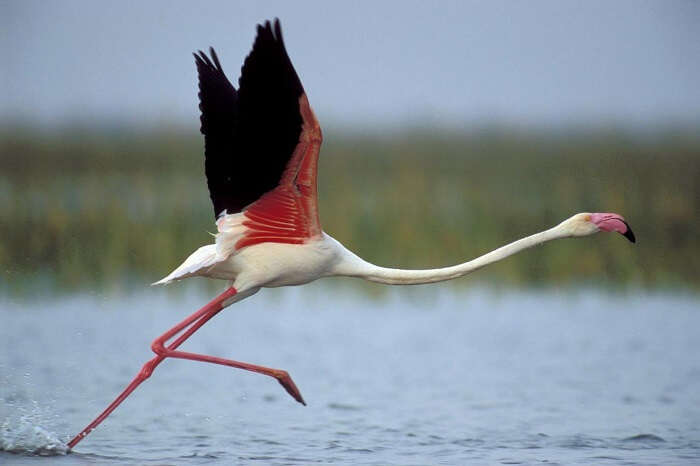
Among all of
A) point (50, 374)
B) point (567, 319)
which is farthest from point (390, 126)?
point (50, 374)

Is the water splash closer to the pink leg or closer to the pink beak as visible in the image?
the pink leg

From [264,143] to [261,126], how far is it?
0.45 feet

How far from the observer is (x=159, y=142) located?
19281 mm

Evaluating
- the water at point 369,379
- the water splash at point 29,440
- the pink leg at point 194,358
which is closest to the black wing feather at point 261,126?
the pink leg at point 194,358

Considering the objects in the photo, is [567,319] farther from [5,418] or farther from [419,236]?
[5,418]

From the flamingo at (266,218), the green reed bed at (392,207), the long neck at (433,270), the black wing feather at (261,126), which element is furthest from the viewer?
the green reed bed at (392,207)

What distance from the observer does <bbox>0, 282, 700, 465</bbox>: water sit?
915 cm

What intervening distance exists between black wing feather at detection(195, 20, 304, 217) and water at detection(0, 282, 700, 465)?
186cm

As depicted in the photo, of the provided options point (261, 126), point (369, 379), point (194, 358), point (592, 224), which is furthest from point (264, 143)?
point (369, 379)

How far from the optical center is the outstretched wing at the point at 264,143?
764 cm

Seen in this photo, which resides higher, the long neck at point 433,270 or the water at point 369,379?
the long neck at point 433,270

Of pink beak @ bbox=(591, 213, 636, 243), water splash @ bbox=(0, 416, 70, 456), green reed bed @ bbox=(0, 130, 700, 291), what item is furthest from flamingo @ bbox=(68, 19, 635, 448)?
green reed bed @ bbox=(0, 130, 700, 291)

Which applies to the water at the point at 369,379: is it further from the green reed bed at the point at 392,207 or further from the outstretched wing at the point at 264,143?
the outstretched wing at the point at 264,143

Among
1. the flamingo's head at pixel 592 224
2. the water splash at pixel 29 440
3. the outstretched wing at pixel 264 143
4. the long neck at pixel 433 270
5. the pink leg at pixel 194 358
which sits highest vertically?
the outstretched wing at pixel 264 143
